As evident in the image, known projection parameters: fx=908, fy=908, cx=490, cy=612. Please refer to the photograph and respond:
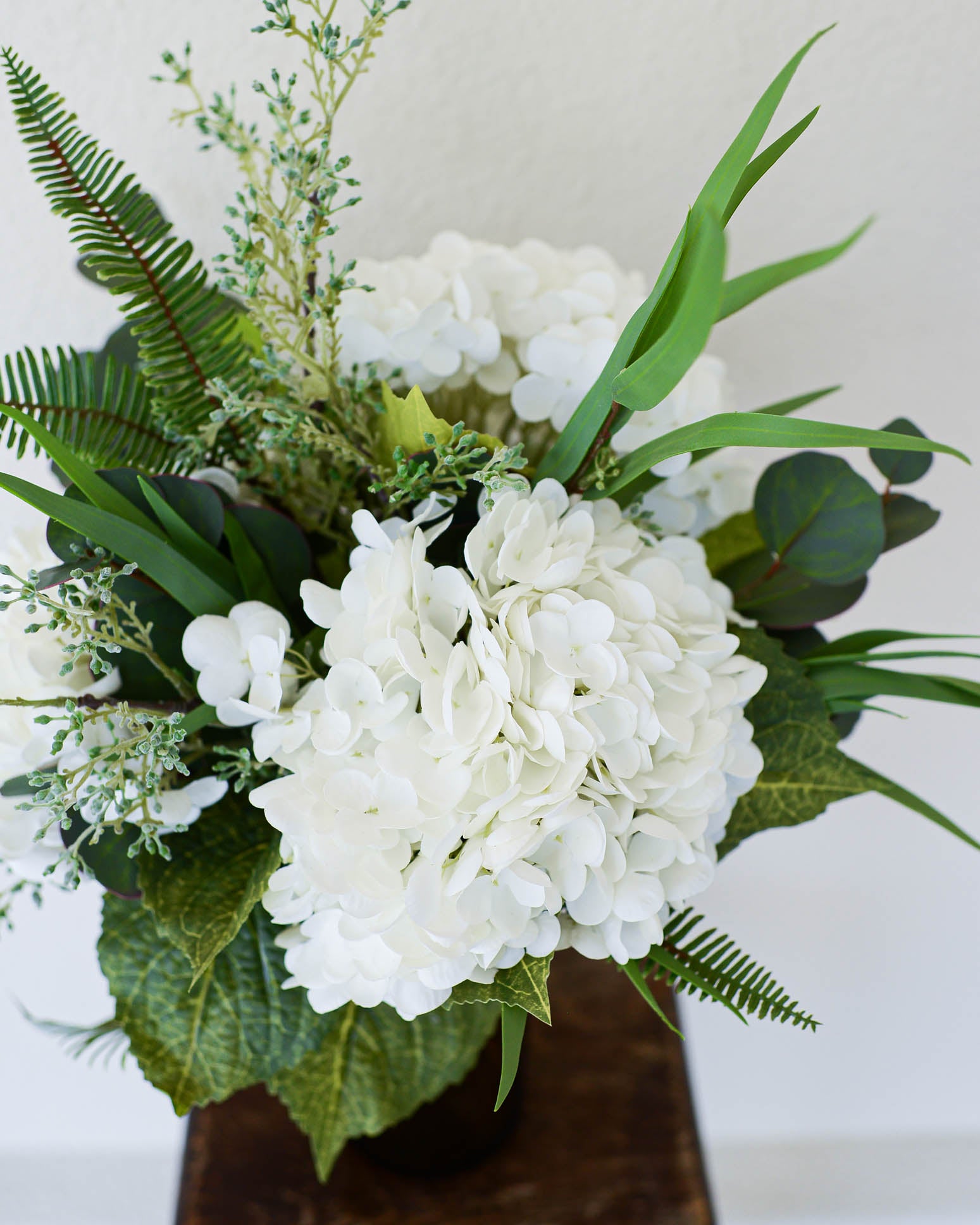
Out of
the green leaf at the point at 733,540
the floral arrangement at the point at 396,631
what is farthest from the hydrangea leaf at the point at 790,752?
the green leaf at the point at 733,540

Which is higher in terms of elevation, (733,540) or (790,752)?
(733,540)

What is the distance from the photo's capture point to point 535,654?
32cm

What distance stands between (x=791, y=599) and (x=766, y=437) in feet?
0.68

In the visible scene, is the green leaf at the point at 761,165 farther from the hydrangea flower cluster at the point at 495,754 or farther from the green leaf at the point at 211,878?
the green leaf at the point at 211,878

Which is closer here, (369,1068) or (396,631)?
(396,631)

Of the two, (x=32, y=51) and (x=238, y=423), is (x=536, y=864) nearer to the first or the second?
(x=238, y=423)

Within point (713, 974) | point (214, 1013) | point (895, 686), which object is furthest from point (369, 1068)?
→ point (895, 686)

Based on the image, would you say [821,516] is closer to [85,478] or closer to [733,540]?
[733,540]

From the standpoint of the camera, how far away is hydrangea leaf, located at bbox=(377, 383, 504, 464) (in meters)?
0.35

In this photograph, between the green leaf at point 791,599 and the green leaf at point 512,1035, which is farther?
the green leaf at point 791,599

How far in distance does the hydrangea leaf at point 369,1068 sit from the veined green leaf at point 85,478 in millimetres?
268

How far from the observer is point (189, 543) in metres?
0.36

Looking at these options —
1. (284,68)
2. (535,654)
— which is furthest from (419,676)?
(284,68)

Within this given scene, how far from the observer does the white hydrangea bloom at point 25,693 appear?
0.36 metres
